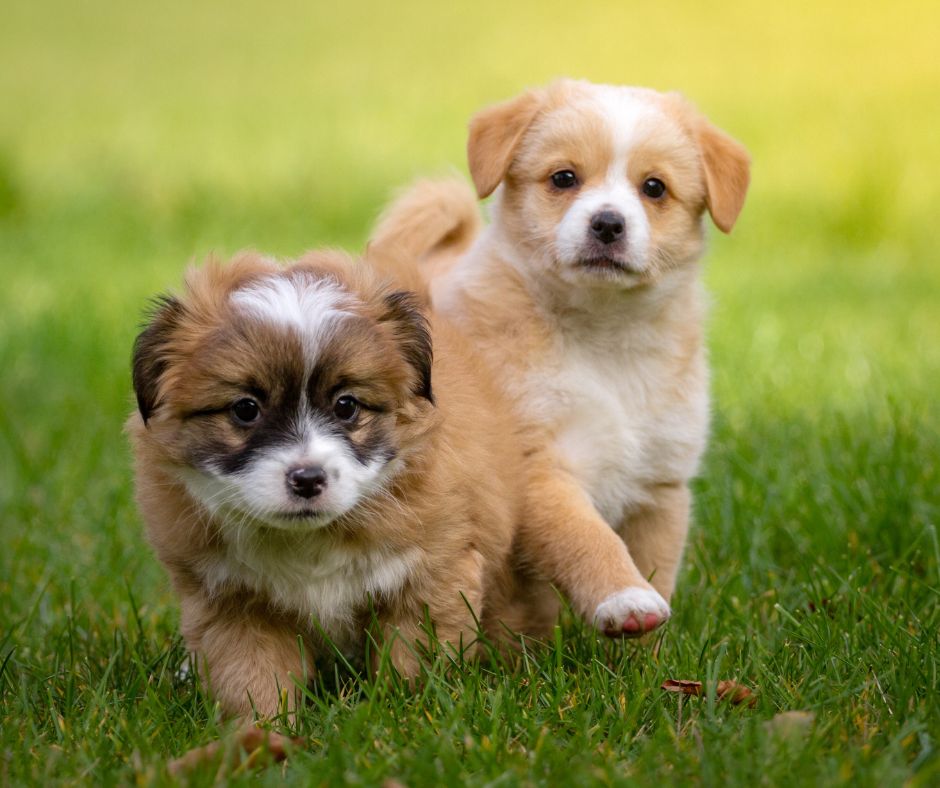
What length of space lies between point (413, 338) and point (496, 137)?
44.6 inches

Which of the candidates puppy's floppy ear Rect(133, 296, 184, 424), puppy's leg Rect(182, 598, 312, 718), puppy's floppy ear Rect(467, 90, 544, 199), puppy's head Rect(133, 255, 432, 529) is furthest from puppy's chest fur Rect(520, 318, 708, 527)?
puppy's floppy ear Rect(133, 296, 184, 424)

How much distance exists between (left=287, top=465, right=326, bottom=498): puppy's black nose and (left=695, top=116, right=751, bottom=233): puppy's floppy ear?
1.65 m

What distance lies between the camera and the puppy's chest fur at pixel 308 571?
3082 millimetres

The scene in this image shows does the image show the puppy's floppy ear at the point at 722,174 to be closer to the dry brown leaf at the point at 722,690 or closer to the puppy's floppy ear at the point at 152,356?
the dry brown leaf at the point at 722,690

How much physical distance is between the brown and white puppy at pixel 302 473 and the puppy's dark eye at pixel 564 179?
2.73 ft

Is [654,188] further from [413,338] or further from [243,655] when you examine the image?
[243,655]

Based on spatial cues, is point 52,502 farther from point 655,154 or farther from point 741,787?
point 741,787

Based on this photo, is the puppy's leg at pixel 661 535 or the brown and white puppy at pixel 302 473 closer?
the brown and white puppy at pixel 302 473

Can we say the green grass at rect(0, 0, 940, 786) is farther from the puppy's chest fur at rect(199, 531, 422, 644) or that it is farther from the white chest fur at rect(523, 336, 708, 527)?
the white chest fur at rect(523, 336, 708, 527)

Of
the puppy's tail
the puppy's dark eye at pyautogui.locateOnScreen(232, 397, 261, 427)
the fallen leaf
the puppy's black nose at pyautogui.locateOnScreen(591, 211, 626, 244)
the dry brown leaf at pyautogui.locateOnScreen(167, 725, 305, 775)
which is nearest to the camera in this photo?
the dry brown leaf at pyautogui.locateOnScreen(167, 725, 305, 775)

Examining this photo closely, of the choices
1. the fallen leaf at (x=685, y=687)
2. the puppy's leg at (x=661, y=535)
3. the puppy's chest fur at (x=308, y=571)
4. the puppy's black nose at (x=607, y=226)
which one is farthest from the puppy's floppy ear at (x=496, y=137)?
the fallen leaf at (x=685, y=687)

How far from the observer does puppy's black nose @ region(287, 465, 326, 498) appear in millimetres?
2793

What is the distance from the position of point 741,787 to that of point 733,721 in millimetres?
352

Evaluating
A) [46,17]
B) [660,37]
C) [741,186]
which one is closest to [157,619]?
[741,186]
